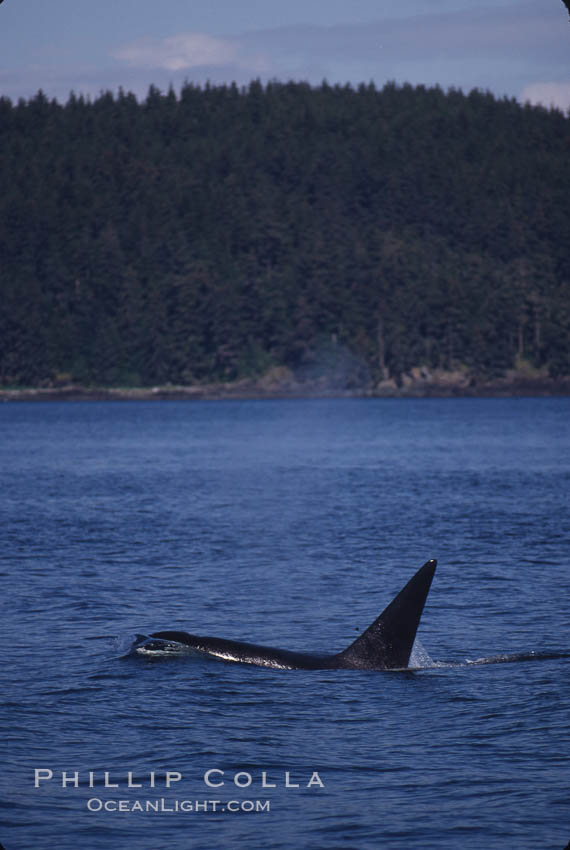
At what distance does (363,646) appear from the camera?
21625mm

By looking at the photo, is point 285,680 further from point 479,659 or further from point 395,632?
point 479,659

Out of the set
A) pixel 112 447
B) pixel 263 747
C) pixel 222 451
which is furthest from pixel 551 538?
A: pixel 112 447

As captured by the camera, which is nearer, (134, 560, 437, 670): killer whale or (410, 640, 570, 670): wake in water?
(134, 560, 437, 670): killer whale

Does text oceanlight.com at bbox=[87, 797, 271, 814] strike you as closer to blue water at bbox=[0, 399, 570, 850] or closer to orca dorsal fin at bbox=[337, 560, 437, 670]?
blue water at bbox=[0, 399, 570, 850]

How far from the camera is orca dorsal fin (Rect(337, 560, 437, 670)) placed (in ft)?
67.6

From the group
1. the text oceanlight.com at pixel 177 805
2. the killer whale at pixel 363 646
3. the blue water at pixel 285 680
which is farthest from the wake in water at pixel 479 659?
the text oceanlight.com at pixel 177 805

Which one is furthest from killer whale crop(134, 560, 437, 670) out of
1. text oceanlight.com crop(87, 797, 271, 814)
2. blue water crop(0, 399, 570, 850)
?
text oceanlight.com crop(87, 797, 271, 814)

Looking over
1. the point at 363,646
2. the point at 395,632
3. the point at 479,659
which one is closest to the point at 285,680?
the point at 363,646

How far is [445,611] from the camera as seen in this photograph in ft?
92.9

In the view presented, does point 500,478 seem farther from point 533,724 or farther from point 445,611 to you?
point 533,724

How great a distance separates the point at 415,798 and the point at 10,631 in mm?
12611

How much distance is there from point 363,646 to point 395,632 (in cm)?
78

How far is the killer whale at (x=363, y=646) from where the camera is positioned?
20.6 meters

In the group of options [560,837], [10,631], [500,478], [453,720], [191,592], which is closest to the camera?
[560,837]
